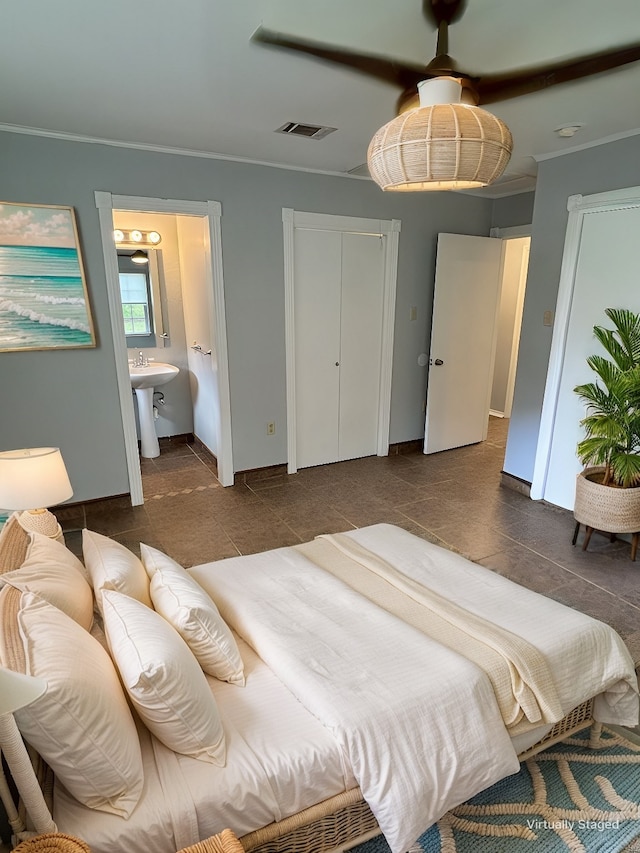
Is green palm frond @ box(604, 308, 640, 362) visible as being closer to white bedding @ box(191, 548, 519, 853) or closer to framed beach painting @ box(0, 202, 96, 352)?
white bedding @ box(191, 548, 519, 853)

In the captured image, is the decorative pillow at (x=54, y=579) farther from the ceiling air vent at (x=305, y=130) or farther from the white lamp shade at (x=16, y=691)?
the ceiling air vent at (x=305, y=130)

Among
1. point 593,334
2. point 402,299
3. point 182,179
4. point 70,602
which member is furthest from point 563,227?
point 70,602

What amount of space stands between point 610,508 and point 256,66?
2.95m

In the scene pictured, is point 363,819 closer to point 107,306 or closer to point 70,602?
point 70,602

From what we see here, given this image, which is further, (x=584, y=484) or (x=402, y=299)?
(x=402, y=299)

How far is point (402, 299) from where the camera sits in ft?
14.6

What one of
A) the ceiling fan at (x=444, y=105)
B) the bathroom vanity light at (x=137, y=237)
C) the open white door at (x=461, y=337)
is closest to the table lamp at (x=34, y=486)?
the ceiling fan at (x=444, y=105)

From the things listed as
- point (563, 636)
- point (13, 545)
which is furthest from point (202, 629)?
point (563, 636)

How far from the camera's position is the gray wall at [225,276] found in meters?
3.04

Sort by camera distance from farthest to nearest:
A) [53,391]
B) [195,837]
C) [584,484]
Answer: [53,391] → [584,484] → [195,837]

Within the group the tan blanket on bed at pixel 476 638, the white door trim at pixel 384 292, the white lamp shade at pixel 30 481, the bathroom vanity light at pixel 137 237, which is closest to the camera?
the tan blanket on bed at pixel 476 638

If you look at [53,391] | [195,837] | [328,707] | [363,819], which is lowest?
[363,819]

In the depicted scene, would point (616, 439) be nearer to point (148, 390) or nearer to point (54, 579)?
point (54, 579)

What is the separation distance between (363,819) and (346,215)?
3940 millimetres
